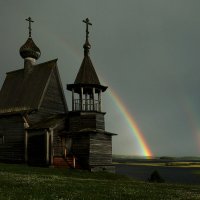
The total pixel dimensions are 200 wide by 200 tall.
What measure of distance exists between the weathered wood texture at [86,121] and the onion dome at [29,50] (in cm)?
1386

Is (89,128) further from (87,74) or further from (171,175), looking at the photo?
(171,175)

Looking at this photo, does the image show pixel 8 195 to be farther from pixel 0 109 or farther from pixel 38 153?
pixel 0 109

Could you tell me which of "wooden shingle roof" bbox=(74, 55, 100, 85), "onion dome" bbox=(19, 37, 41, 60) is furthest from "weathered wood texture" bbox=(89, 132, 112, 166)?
"onion dome" bbox=(19, 37, 41, 60)

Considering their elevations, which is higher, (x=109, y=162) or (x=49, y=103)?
(x=49, y=103)

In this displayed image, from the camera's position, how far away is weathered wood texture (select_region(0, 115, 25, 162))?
42.0 m

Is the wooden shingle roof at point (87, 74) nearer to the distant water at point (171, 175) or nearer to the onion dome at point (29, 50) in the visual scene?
the onion dome at point (29, 50)

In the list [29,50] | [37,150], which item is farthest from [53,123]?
[29,50]

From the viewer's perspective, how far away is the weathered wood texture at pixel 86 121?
129 feet

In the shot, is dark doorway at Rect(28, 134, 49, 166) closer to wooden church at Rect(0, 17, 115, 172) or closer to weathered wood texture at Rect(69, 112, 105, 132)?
wooden church at Rect(0, 17, 115, 172)

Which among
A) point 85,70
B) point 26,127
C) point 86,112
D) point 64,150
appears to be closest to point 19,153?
point 26,127

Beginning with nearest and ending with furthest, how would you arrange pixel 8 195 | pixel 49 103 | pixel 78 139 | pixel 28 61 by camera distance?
pixel 8 195 < pixel 78 139 < pixel 49 103 < pixel 28 61

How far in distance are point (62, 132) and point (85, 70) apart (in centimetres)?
778

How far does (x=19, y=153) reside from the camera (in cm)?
4206

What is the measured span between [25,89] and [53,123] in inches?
345
